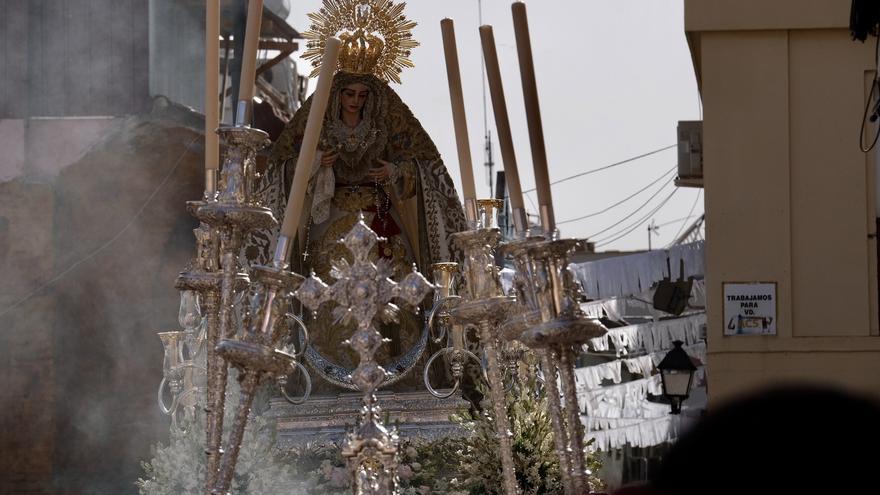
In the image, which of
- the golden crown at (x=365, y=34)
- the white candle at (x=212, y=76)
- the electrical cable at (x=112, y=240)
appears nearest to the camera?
the white candle at (x=212, y=76)

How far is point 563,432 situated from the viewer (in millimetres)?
3768

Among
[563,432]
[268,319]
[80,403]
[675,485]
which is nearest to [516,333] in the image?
[563,432]

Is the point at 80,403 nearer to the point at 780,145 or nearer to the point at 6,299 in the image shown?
the point at 6,299

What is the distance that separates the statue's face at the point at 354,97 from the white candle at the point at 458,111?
296 cm

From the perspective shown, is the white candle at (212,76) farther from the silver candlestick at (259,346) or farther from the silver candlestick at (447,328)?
the silver candlestick at (447,328)

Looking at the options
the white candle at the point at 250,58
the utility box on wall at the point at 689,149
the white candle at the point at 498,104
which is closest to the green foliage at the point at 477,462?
the white candle at the point at 498,104

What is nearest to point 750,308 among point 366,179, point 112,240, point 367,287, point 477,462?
point 366,179

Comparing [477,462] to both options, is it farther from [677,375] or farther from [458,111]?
[677,375]

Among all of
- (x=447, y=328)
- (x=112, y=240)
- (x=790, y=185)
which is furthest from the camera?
(x=112, y=240)

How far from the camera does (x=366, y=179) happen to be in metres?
7.19

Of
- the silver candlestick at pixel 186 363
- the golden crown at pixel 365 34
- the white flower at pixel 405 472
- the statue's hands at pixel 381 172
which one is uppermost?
the golden crown at pixel 365 34

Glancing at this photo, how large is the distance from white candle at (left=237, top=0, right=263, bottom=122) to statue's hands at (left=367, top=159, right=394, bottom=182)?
309 centimetres

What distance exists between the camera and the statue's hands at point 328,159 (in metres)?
7.05

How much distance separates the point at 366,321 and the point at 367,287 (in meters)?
0.08
